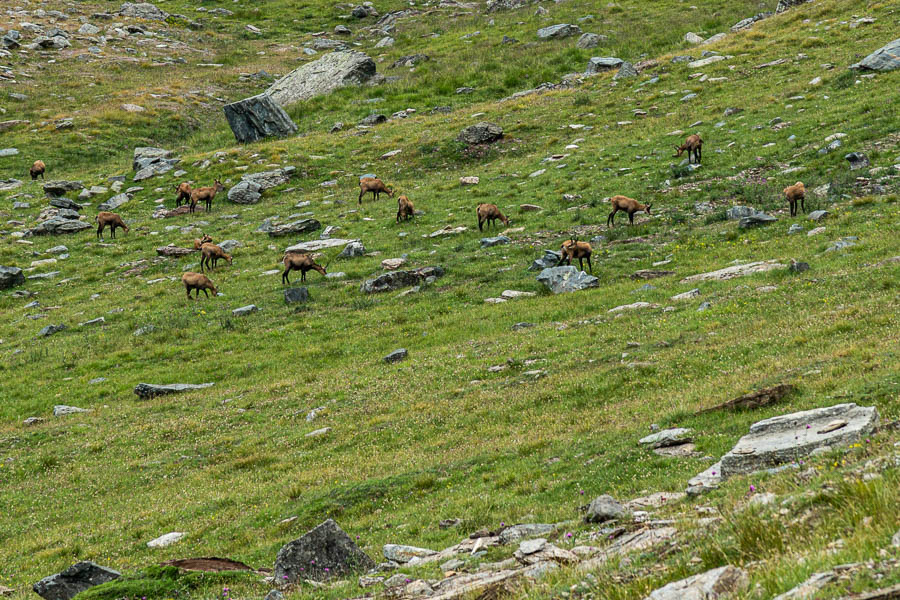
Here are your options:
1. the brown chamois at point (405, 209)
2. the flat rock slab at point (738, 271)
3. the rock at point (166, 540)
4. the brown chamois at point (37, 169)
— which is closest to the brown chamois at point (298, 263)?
the brown chamois at point (405, 209)

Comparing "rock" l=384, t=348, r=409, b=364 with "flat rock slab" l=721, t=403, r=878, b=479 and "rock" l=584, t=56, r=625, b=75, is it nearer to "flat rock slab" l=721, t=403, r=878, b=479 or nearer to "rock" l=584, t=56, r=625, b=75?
"flat rock slab" l=721, t=403, r=878, b=479

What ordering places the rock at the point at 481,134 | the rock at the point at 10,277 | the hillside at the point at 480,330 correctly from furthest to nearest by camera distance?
the rock at the point at 481,134 < the rock at the point at 10,277 < the hillside at the point at 480,330

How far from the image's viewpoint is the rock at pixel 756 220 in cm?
2608

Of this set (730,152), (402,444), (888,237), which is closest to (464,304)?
(402,444)

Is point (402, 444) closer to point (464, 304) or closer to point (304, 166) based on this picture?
point (464, 304)

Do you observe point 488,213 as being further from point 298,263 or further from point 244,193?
point 244,193

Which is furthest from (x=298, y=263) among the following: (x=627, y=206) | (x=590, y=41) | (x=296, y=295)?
(x=590, y=41)

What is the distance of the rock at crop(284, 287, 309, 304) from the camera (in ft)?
92.4

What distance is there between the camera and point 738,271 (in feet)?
73.0

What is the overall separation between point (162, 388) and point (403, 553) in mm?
15371

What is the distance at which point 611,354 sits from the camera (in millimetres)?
18266

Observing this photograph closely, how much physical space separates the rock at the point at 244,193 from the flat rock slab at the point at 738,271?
26980 mm

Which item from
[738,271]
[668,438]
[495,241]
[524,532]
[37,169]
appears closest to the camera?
[524,532]

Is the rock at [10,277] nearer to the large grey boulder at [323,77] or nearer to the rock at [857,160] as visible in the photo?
the large grey boulder at [323,77]
